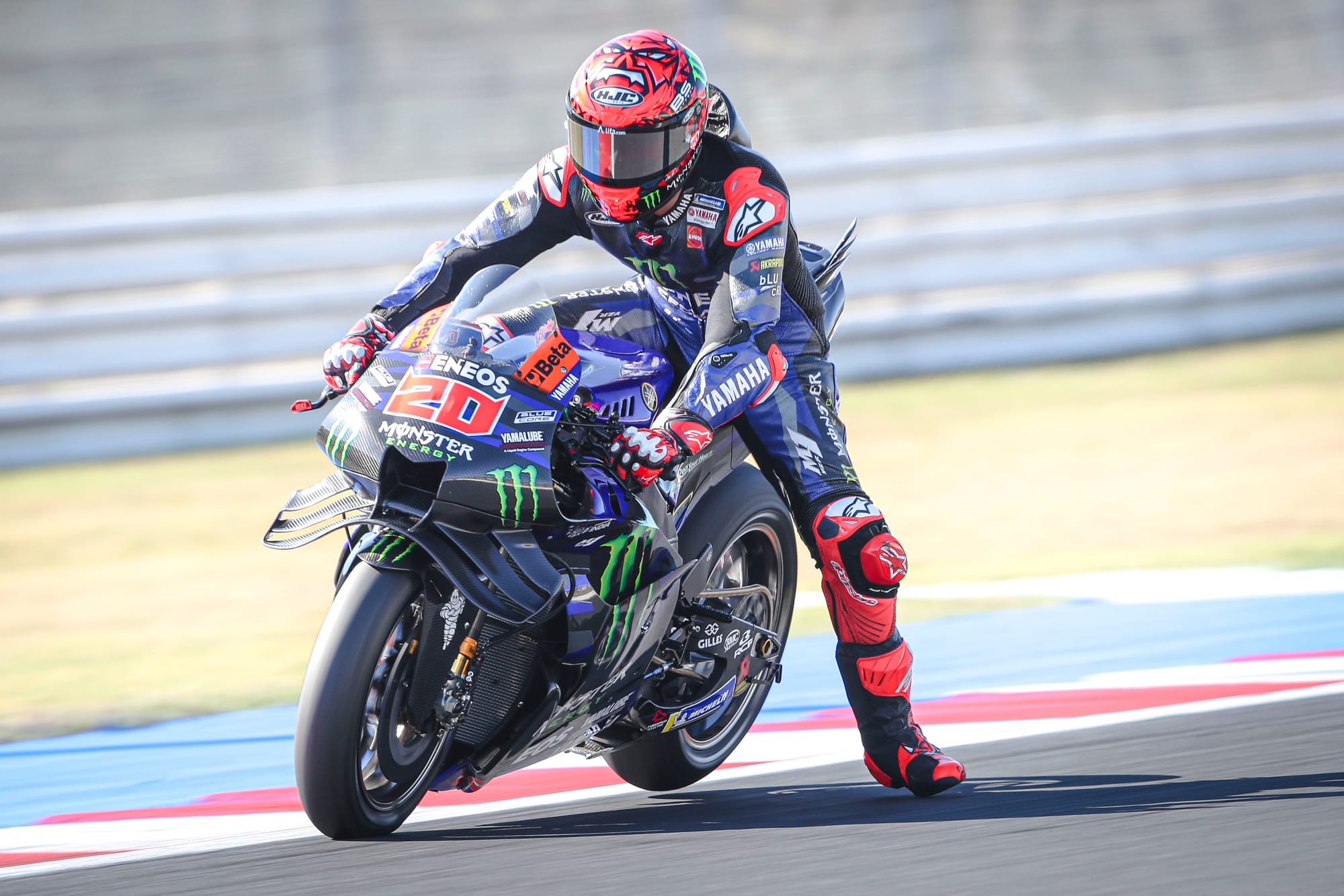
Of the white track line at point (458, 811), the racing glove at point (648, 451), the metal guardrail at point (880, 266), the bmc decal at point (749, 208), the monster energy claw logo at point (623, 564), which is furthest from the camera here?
the metal guardrail at point (880, 266)

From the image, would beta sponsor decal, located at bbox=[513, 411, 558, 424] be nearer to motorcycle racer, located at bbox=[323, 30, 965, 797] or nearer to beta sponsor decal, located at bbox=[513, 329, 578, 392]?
beta sponsor decal, located at bbox=[513, 329, 578, 392]

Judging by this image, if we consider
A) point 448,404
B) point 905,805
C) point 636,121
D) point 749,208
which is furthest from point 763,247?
point 905,805

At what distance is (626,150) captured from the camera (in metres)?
4.12

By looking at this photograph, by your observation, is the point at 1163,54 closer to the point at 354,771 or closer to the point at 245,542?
the point at 245,542

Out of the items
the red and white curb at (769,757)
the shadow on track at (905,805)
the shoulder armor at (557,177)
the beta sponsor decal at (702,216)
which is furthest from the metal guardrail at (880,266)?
the shadow on track at (905,805)

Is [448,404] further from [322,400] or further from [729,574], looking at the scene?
[729,574]

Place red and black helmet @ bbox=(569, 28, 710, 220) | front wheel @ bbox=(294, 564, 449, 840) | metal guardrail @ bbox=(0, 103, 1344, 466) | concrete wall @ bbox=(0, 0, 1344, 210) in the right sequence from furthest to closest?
concrete wall @ bbox=(0, 0, 1344, 210), metal guardrail @ bbox=(0, 103, 1344, 466), red and black helmet @ bbox=(569, 28, 710, 220), front wheel @ bbox=(294, 564, 449, 840)

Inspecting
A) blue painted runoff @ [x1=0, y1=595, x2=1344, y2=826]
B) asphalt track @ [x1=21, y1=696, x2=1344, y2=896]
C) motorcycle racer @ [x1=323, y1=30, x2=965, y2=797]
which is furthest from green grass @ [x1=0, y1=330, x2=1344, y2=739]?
motorcycle racer @ [x1=323, y1=30, x2=965, y2=797]

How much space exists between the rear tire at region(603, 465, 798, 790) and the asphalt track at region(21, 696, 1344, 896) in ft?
0.27

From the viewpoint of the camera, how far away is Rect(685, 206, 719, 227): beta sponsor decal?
426cm

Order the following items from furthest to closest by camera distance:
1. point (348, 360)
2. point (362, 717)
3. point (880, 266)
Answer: point (880, 266)
point (348, 360)
point (362, 717)

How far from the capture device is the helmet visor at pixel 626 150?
411cm

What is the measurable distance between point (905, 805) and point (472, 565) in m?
1.39

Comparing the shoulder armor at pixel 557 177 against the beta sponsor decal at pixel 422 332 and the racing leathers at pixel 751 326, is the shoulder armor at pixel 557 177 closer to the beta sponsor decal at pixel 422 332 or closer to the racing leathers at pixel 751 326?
the racing leathers at pixel 751 326
